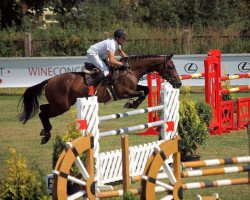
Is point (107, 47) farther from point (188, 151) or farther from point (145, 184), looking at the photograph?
point (145, 184)

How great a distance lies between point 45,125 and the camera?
52.4 feet

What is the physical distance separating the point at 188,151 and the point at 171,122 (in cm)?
94

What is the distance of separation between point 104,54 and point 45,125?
65.5 inches

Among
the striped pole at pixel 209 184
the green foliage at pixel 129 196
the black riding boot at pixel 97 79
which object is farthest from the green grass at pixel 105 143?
the green foliage at pixel 129 196

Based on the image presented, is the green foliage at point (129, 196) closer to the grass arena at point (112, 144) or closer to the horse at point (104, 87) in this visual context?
the grass arena at point (112, 144)

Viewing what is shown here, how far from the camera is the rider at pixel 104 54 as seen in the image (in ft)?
52.2

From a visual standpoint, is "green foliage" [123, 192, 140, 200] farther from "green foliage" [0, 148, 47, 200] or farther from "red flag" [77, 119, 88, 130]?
"red flag" [77, 119, 88, 130]

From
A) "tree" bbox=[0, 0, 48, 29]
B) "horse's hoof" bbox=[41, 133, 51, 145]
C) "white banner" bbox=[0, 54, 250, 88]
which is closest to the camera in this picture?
"horse's hoof" bbox=[41, 133, 51, 145]

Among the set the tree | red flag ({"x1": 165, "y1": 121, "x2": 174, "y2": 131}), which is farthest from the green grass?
the tree

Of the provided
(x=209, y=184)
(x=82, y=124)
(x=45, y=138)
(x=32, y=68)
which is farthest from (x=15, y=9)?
(x=209, y=184)

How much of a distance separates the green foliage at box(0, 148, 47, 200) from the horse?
8.24m

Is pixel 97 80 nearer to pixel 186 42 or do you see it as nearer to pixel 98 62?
pixel 98 62

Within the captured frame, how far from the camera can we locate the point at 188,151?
42.1ft

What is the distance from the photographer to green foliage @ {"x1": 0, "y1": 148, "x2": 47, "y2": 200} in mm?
7934
